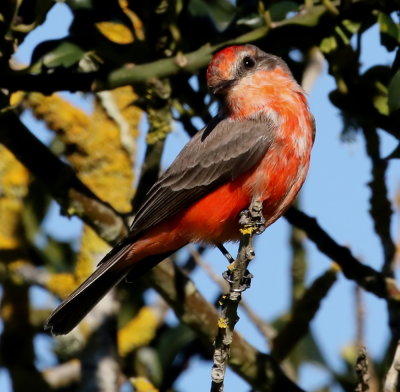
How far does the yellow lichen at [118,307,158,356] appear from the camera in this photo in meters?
6.26

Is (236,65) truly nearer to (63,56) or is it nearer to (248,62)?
(248,62)

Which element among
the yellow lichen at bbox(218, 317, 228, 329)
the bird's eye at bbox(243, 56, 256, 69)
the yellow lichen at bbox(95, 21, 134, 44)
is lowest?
the yellow lichen at bbox(218, 317, 228, 329)

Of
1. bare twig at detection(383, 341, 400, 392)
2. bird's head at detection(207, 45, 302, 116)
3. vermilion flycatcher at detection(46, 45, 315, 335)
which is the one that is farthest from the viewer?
bird's head at detection(207, 45, 302, 116)

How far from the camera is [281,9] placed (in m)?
5.24

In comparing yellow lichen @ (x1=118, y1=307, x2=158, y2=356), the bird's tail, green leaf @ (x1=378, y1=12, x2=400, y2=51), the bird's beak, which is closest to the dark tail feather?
the bird's tail

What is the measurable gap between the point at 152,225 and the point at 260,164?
0.69 metres

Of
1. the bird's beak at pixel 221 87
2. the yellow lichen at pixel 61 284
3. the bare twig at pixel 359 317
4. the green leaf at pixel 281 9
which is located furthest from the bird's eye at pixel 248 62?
the yellow lichen at pixel 61 284

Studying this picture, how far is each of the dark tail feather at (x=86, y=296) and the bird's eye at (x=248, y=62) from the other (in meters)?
1.20

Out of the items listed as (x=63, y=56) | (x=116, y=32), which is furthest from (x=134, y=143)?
(x=63, y=56)

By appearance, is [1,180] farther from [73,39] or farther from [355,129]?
[355,129]

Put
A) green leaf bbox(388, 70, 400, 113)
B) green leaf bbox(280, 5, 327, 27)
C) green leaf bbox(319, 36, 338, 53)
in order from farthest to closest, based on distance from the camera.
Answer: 1. green leaf bbox(319, 36, 338, 53)
2. green leaf bbox(280, 5, 327, 27)
3. green leaf bbox(388, 70, 400, 113)

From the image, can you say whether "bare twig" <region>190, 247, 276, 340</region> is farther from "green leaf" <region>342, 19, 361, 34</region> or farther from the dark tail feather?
"green leaf" <region>342, 19, 361, 34</region>

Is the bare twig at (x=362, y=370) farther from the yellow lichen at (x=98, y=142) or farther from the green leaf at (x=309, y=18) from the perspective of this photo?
the yellow lichen at (x=98, y=142)

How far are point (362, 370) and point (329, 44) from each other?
1751 millimetres
